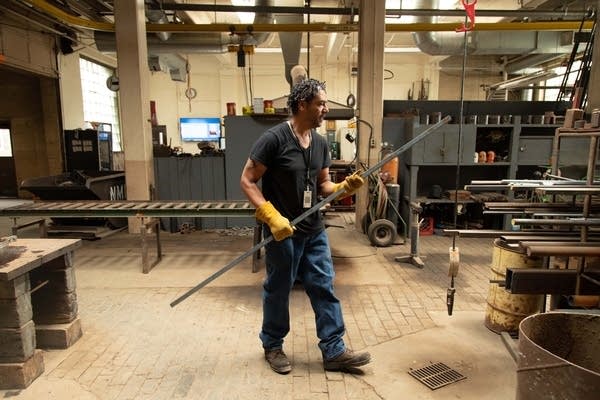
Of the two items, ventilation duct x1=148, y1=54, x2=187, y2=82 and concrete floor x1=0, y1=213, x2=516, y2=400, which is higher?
ventilation duct x1=148, y1=54, x2=187, y2=82

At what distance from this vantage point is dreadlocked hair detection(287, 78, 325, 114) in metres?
1.90

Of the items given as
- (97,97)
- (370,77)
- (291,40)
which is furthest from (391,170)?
(97,97)

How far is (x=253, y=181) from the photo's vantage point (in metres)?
1.95

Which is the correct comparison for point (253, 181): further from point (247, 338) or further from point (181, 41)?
point (181, 41)

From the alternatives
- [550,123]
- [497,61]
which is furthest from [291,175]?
[497,61]

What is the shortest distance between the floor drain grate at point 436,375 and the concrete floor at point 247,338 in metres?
0.03

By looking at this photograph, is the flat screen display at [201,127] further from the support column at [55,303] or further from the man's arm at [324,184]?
the man's arm at [324,184]

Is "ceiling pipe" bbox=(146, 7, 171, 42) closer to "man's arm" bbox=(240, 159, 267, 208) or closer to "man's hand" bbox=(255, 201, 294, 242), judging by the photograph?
"man's arm" bbox=(240, 159, 267, 208)

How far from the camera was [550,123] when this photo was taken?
4945 mm

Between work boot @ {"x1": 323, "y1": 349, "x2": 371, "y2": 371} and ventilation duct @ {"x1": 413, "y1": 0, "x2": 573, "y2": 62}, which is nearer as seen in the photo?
work boot @ {"x1": 323, "y1": 349, "x2": 371, "y2": 371}

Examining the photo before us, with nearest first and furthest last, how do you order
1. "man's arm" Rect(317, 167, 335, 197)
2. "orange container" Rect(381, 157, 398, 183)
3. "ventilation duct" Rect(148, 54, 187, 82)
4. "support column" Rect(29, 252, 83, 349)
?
"man's arm" Rect(317, 167, 335, 197) < "support column" Rect(29, 252, 83, 349) < "orange container" Rect(381, 157, 398, 183) < "ventilation duct" Rect(148, 54, 187, 82)

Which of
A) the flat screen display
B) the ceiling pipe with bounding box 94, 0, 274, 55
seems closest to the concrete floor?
the ceiling pipe with bounding box 94, 0, 274, 55

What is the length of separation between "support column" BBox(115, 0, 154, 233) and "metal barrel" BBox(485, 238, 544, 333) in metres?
4.20

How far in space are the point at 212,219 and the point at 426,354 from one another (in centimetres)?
375
